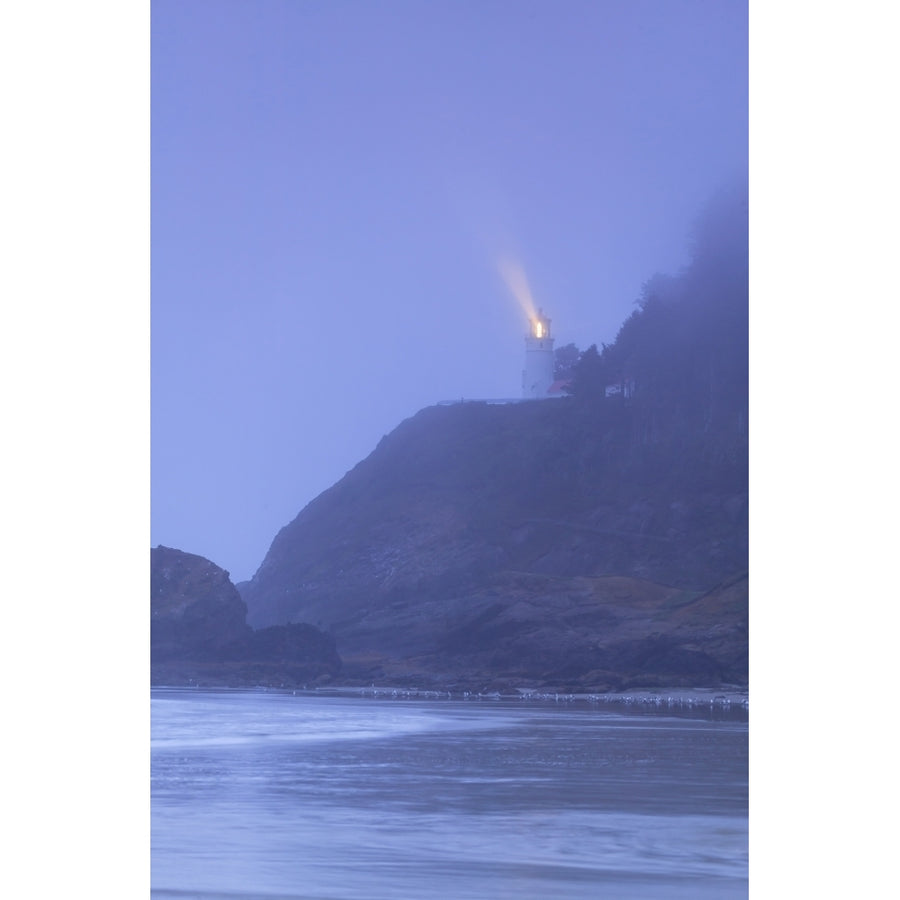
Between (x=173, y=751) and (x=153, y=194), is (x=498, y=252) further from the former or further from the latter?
(x=173, y=751)

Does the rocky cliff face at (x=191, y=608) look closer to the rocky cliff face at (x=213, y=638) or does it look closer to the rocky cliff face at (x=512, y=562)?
the rocky cliff face at (x=213, y=638)

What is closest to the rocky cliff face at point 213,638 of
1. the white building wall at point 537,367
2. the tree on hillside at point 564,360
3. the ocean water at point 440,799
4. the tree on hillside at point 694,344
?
the ocean water at point 440,799

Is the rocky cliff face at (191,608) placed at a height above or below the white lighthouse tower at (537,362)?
below

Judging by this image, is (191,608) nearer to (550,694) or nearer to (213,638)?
(213,638)

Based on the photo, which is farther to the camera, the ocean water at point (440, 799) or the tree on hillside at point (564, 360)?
the tree on hillside at point (564, 360)

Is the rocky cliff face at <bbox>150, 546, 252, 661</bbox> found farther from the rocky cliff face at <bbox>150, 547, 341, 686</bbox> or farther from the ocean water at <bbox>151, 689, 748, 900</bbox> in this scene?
the ocean water at <bbox>151, 689, 748, 900</bbox>

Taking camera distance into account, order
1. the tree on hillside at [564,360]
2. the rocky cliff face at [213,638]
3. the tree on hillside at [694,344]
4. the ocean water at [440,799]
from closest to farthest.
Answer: the ocean water at [440,799] < the tree on hillside at [694,344] < the tree on hillside at [564,360] < the rocky cliff face at [213,638]

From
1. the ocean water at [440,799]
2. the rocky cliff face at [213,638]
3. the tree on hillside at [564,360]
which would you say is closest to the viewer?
the ocean water at [440,799]

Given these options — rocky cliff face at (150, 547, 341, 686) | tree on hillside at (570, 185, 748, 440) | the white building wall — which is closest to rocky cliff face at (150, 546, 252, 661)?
rocky cliff face at (150, 547, 341, 686)
